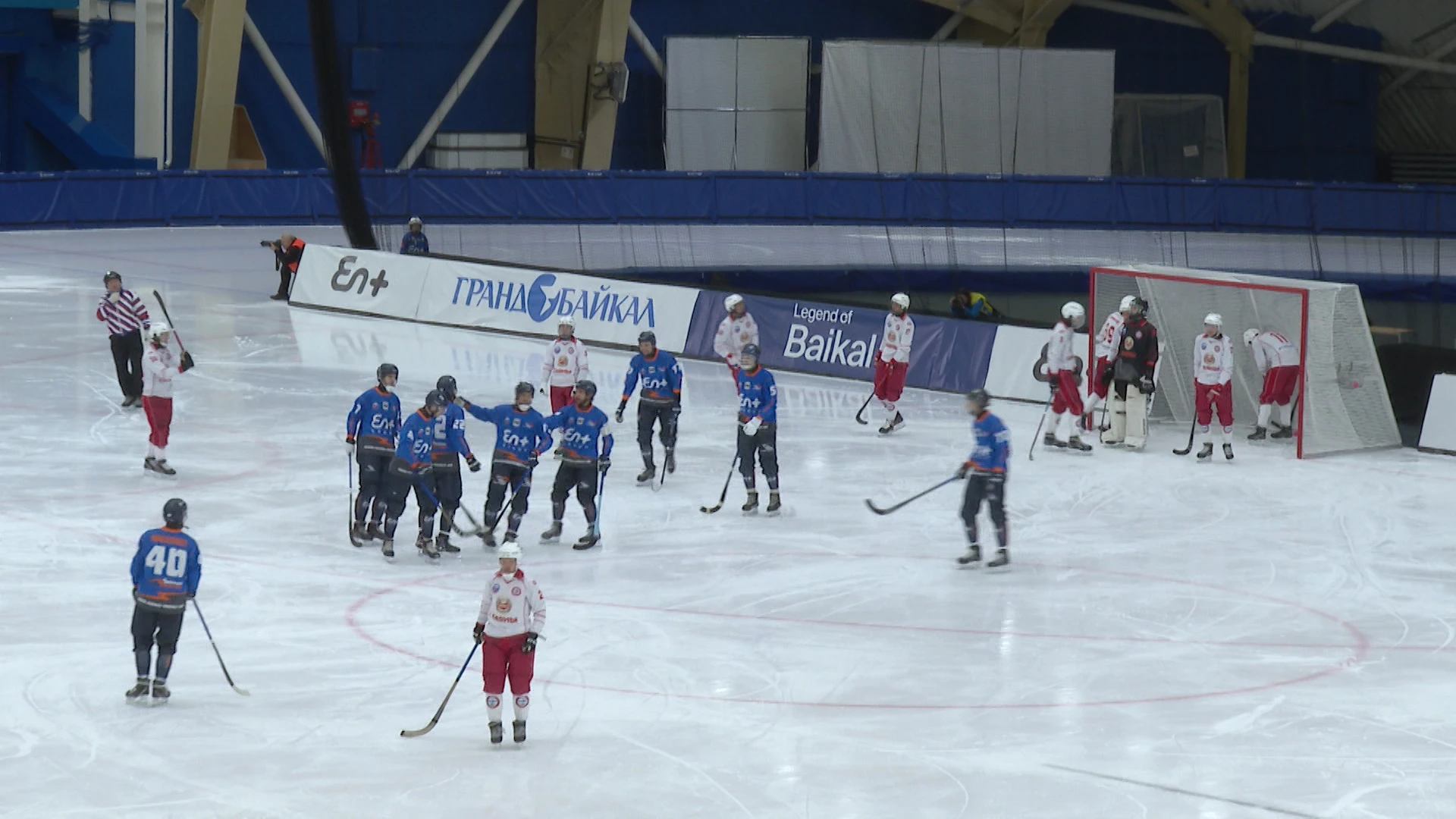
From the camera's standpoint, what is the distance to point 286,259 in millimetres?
28797

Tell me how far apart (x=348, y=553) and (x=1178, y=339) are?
11651 millimetres

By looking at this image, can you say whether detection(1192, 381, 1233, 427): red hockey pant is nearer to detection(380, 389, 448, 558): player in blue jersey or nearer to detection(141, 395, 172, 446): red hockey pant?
detection(380, 389, 448, 558): player in blue jersey

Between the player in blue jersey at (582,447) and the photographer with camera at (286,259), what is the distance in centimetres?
1477

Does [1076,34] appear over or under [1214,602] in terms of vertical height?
over

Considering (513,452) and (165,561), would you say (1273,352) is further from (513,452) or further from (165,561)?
(165,561)

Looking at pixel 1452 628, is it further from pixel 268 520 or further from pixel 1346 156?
pixel 1346 156

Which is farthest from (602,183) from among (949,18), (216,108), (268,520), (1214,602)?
(1214,602)

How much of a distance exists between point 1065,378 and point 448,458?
27.5ft

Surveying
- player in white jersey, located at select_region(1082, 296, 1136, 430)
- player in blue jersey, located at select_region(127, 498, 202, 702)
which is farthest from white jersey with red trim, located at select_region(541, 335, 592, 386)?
player in blue jersey, located at select_region(127, 498, 202, 702)

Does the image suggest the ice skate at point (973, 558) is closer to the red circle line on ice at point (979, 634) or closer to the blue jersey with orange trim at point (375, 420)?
the red circle line on ice at point (979, 634)

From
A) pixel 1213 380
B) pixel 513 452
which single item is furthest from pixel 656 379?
pixel 1213 380

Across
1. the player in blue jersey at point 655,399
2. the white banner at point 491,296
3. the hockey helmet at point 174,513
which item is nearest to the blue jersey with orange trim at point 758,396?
the player in blue jersey at point 655,399

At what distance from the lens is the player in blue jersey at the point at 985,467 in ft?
48.3

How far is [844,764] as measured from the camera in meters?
10.3
